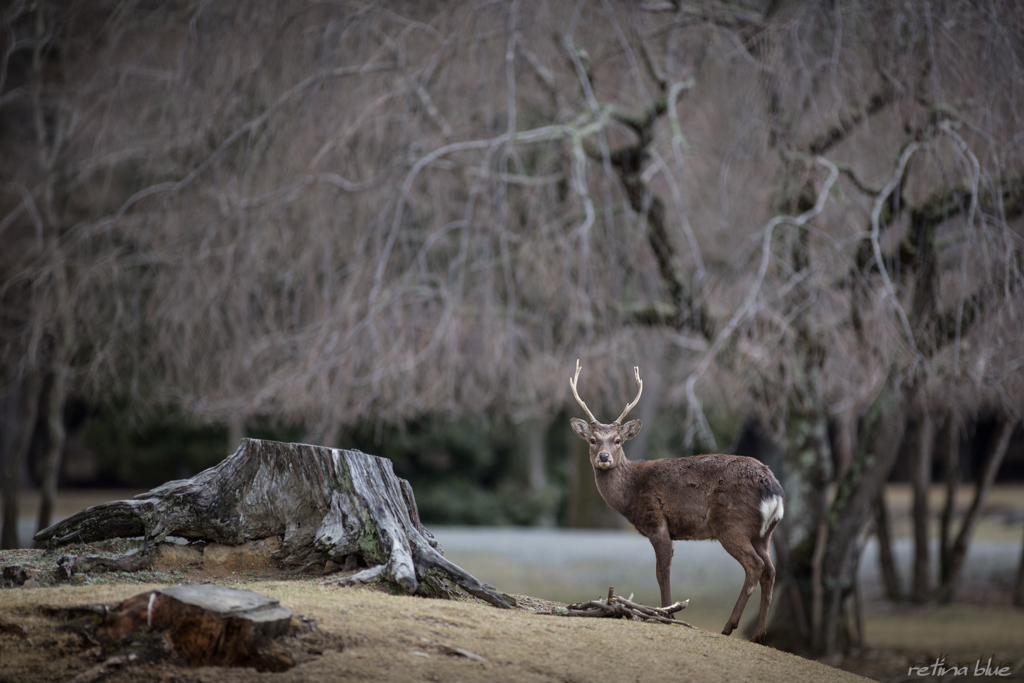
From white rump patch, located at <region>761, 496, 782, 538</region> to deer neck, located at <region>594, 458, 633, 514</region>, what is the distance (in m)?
0.59

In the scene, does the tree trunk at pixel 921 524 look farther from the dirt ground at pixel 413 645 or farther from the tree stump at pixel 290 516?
the tree stump at pixel 290 516

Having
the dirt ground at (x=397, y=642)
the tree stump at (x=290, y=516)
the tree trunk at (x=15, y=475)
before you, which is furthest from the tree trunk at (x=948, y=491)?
the tree trunk at (x=15, y=475)

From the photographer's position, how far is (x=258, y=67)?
23.5 ft

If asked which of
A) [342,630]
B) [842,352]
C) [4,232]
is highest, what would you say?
[4,232]

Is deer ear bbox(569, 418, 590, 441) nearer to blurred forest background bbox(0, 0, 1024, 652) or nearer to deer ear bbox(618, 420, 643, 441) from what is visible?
deer ear bbox(618, 420, 643, 441)

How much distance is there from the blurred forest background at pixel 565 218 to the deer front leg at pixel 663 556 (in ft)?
5.64

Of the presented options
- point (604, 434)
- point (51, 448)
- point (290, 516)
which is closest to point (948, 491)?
point (604, 434)

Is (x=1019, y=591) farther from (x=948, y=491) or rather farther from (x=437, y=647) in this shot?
(x=437, y=647)

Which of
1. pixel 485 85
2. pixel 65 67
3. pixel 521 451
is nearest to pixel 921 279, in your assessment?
pixel 485 85

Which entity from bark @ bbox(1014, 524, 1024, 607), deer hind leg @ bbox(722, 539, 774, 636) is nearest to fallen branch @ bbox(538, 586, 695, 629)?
deer hind leg @ bbox(722, 539, 774, 636)

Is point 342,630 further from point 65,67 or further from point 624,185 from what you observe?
point 65,67

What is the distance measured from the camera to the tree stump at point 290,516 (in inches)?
150

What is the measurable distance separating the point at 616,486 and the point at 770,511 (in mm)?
665

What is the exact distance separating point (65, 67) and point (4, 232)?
6.84 feet
